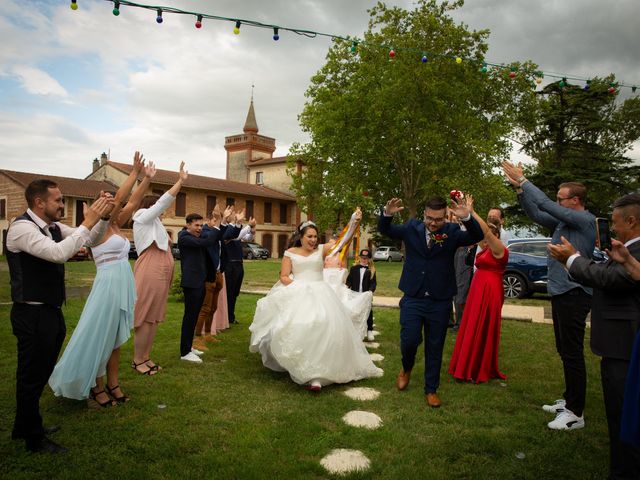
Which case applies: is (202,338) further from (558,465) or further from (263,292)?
(263,292)

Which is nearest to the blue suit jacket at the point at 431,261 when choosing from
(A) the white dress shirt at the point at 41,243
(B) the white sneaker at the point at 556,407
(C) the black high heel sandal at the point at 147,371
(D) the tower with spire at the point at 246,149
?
(B) the white sneaker at the point at 556,407

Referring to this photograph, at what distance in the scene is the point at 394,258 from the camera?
48688mm

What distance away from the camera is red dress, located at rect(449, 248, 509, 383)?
5.95 meters

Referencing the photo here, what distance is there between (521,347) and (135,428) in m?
6.30

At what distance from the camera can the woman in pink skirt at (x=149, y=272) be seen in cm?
575

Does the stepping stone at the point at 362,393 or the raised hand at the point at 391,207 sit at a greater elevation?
the raised hand at the point at 391,207

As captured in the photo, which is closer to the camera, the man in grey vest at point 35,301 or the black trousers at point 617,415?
the black trousers at point 617,415

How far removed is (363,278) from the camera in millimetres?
8391

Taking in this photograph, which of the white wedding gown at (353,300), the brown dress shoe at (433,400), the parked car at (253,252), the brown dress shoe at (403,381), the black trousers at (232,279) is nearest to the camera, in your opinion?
the brown dress shoe at (433,400)

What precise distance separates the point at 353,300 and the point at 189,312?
8.99ft

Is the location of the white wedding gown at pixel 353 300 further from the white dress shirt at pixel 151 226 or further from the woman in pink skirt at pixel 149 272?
the white dress shirt at pixel 151 226

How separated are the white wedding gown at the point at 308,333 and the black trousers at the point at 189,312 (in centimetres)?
94

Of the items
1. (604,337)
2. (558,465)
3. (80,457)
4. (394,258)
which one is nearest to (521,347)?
(558,465)

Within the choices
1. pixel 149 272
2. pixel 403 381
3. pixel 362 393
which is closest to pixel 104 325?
pixel 149 272
